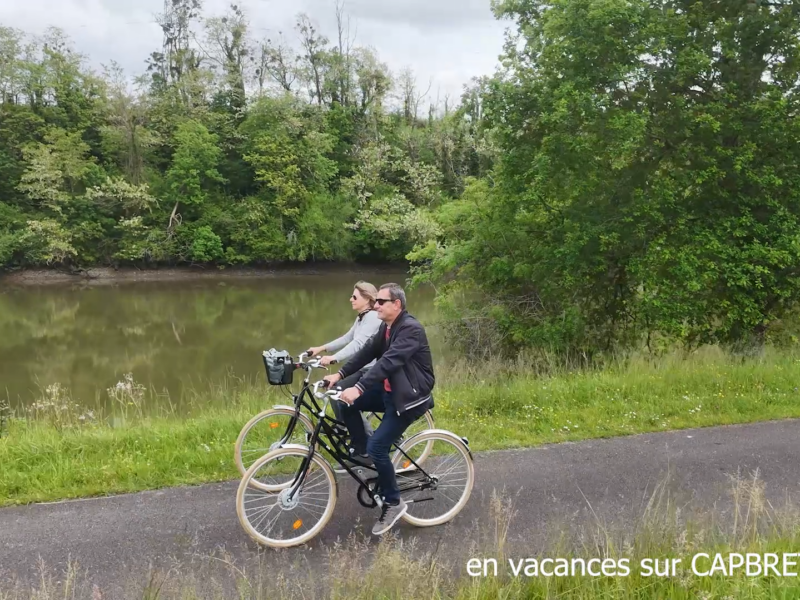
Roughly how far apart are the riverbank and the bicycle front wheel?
33.8 m

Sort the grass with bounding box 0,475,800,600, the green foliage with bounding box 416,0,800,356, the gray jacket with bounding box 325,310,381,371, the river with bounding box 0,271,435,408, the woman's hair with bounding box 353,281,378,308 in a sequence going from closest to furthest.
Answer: the grass with bounding box 0,475,800,600 → the gray jacket with bounding box 325,310,381,371 → the woman's hair with bounding box 353,281,378,308 → the green foliage with bounding box 416,0,800,356 → the river with bounding box 0,271,435,408

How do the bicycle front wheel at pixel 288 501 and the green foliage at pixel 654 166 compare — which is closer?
the bicycle front wheel at pixel 288 501

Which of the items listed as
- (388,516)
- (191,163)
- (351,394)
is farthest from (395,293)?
(191,163)

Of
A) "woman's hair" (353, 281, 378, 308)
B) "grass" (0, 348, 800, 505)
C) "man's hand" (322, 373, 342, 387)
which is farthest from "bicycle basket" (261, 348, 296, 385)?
"grass" (0, 348, 800, 505)

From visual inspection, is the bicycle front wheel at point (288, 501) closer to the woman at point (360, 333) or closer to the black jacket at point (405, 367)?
the woman at point (360, 333)

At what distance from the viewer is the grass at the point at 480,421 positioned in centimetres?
495

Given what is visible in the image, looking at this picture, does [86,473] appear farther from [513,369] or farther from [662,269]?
[662,269]

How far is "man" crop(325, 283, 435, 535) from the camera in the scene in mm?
Answer: 3814

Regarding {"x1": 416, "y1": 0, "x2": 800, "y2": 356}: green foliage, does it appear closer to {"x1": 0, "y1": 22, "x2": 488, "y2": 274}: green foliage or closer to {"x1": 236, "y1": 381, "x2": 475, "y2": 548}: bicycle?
{"x1": 236, "y1": 381, "x2": 475, "y2": 548}: bicycle

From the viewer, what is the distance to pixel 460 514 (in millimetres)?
4414

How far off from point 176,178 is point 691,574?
1522 inches

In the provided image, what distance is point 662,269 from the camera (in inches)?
453

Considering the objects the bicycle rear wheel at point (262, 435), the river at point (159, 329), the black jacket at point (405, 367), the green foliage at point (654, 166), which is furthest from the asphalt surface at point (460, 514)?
the green foliage at point (654, 166)

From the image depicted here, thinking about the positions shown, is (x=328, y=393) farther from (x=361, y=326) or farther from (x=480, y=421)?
(x=480, y=421)
